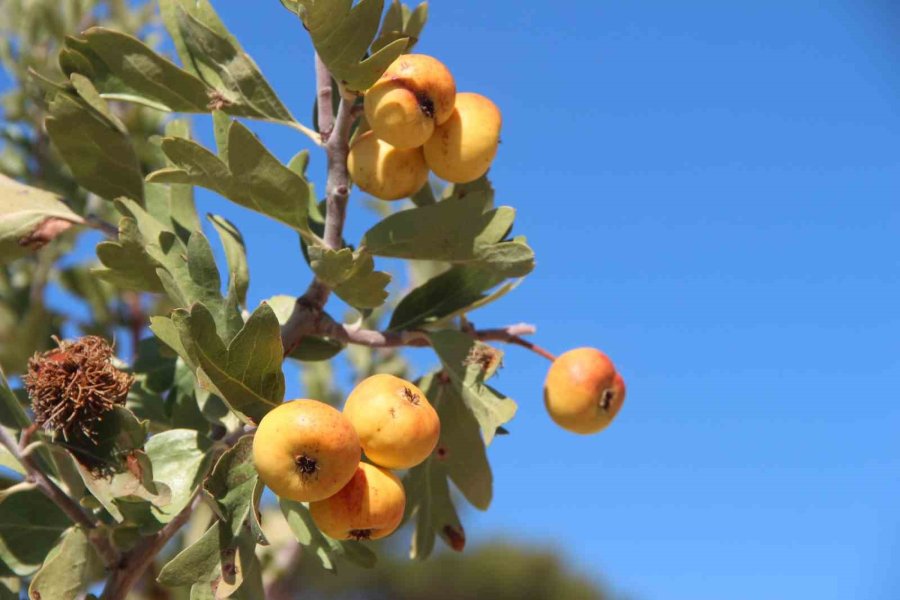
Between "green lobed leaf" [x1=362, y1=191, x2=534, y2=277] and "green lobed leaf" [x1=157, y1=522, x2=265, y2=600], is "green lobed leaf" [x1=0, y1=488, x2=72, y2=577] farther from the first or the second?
"green lobed leaf" [x1=362, y1=191, x2=534, y2=277]

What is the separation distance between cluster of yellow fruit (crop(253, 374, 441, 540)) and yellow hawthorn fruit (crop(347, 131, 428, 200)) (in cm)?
35

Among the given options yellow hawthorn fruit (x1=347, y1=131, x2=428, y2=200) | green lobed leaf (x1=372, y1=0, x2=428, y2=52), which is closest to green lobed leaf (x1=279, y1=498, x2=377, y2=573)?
yellow hawthorn fruit (x1=347, y1=131, x2=428, y2=200)

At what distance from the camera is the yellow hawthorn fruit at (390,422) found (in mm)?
1267

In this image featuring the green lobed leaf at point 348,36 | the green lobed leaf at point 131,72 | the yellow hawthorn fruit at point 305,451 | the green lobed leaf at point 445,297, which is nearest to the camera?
the yellow hawthorn fruit at point 305,451

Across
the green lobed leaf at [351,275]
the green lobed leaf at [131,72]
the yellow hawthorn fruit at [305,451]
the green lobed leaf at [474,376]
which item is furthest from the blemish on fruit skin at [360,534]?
the green lobed leaf at [131,72]

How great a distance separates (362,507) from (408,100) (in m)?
0.58

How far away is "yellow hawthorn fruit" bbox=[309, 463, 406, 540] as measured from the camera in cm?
124

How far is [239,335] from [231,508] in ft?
0.75

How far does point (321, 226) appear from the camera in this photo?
1665 millimetres

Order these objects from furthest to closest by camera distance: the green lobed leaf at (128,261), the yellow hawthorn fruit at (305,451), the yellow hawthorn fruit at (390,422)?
the green lobed leaf at (128,261)
the yellow hawthorn fruit at (390,422)
the yellow hawthorn fruit at (305,451)

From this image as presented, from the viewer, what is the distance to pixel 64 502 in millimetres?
1452

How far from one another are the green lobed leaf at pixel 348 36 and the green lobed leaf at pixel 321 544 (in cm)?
63

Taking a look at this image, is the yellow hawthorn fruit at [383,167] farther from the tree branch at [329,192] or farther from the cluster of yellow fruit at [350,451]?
the cluster of yellow fruit at [350,451]

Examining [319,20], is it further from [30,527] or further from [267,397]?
[30,527]
